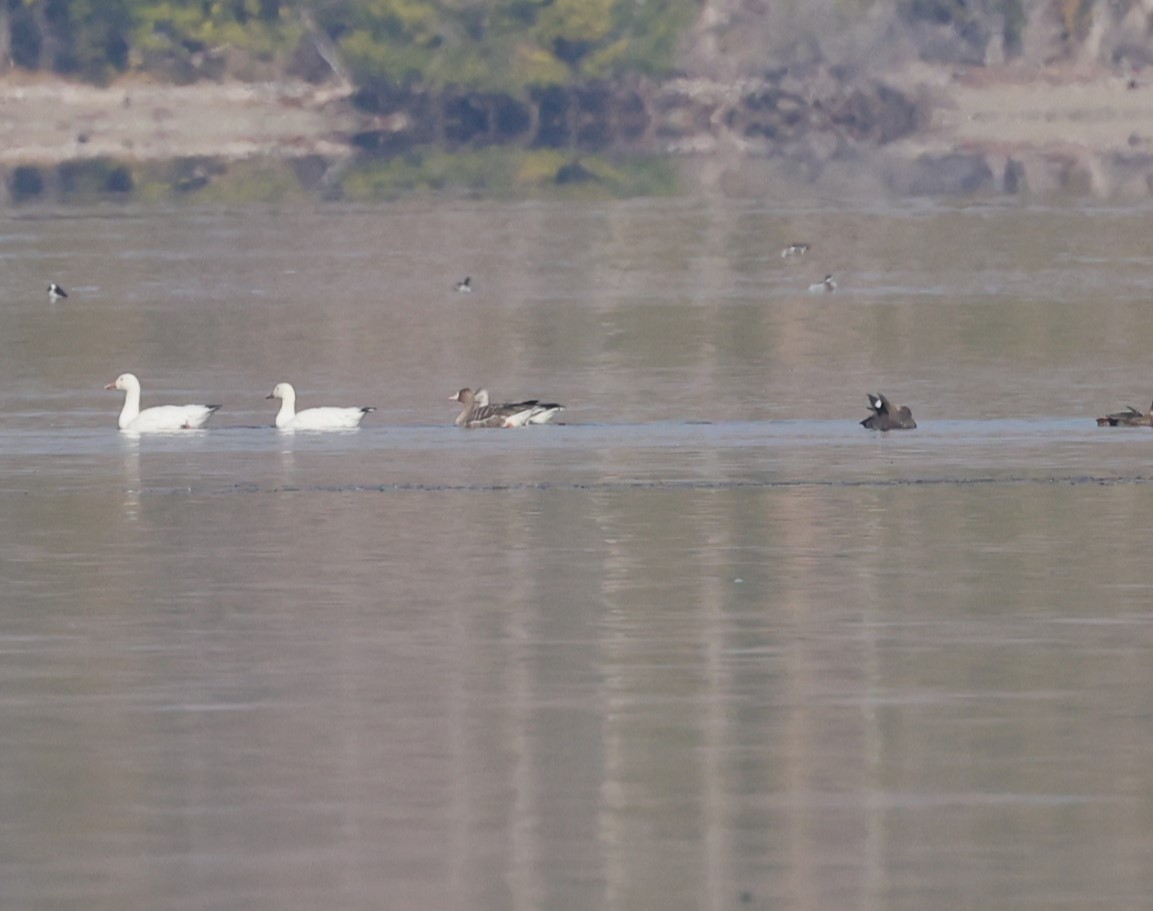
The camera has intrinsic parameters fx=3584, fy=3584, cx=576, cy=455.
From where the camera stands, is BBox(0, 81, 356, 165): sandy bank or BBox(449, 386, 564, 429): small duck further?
BBox(0, 81, 356, 165): sandy bank

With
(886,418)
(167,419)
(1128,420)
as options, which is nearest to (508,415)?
(167,419)

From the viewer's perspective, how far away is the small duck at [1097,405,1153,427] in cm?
2345

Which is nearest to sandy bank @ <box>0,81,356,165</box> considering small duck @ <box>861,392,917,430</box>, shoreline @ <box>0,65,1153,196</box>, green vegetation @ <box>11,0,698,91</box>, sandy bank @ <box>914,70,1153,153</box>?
shoreline @ <box>0,65,1153,196</box>

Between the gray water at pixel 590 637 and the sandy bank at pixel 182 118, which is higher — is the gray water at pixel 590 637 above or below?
below

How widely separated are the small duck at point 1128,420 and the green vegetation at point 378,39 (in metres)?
77.9

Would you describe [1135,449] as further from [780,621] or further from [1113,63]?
[1113,63]

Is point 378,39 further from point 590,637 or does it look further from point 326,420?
point 590,637

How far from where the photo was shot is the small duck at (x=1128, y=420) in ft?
76.9

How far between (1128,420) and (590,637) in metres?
10.5

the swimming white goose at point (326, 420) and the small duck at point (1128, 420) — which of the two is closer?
the small duck at point (1128, 420)

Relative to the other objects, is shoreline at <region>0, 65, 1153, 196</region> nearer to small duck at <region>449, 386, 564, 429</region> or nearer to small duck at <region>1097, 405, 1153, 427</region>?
small duck at <region>449, 386, 564, 429</region>

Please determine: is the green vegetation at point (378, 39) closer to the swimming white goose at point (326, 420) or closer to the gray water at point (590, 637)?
the gray water at point (590, 637)

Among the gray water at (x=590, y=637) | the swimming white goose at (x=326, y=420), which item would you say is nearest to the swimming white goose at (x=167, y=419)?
the gray water at (x=590, y=637)

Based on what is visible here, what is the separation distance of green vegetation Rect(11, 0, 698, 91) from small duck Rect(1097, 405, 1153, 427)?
77.9 meters
